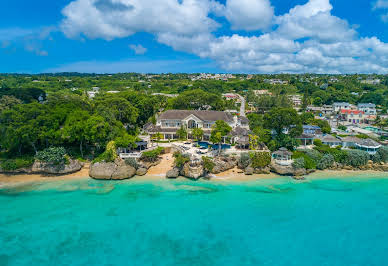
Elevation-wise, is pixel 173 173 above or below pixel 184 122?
below

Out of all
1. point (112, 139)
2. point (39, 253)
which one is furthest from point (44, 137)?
point (39, 253)

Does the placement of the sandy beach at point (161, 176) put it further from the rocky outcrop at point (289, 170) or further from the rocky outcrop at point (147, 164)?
the rocky outcrop at point (289, 170)

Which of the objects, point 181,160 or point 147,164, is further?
point 147,164

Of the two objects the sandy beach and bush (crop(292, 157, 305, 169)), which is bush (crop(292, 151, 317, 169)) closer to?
bush (crop(292, 157, 305, 169))

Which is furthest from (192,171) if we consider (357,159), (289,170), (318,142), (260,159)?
(357,159)

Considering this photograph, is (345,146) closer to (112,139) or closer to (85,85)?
(112,139)

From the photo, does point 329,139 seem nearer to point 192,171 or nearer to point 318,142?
point 318,142

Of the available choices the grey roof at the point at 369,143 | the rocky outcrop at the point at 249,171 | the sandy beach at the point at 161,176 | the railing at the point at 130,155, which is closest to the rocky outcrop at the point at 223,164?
the sandy beach at the point at 161,176
